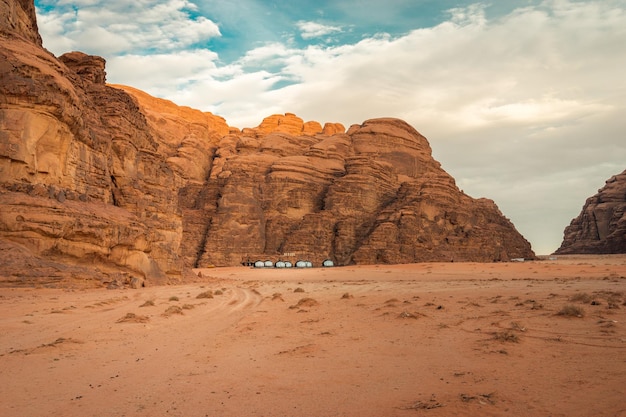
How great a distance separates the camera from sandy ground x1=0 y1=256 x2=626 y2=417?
397 cm

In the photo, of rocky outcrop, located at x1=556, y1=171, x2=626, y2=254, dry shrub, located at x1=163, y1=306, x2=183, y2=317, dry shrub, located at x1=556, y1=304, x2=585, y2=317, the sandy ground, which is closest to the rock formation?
dry shrub, located at x1=163, y1=306, x2=183, y2=317

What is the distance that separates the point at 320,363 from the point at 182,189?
73.7 meters

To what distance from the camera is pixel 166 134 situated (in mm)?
93500

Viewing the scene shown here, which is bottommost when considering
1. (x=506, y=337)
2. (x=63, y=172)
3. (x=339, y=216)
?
(x=506, y=337)

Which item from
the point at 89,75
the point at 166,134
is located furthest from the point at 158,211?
the point at 166,134

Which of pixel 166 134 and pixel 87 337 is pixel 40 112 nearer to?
pixel 87 337

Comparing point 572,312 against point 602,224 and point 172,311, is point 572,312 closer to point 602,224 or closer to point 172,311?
point 172,311

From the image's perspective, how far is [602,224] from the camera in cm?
10456

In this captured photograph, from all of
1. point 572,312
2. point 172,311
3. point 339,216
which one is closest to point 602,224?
point 339,216

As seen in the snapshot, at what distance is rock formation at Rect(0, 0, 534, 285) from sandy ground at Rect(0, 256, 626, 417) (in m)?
8.31

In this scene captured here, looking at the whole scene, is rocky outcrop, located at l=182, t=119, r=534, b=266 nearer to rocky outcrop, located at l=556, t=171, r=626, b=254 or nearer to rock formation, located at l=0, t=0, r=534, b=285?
rock formation, located at l=0, t=0, r=534, b=285

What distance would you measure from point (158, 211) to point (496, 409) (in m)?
28.3

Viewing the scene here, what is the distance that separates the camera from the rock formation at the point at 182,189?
56.0ft

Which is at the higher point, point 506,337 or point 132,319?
point 506,337
